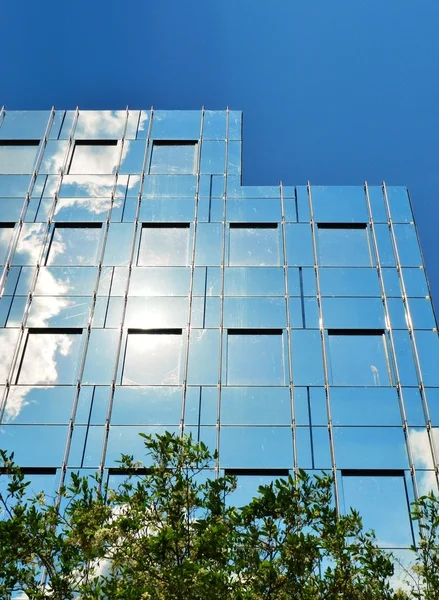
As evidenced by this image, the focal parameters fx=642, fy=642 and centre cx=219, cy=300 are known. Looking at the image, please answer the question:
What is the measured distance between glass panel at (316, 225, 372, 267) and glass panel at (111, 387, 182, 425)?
27.6 ft

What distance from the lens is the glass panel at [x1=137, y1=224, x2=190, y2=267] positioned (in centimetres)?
2561

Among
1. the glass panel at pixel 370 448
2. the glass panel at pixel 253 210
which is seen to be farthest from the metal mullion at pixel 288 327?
the glass panel at pixel 370 448

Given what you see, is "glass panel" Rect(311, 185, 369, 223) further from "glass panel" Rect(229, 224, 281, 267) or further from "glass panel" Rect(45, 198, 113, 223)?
"glass panel" Rect(45, 198, 113, 223)

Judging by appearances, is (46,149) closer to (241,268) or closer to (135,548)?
(241,268)

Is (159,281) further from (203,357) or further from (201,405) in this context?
(201,405)

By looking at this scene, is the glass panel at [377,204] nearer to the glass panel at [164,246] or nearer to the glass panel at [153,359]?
the glass panel at [164,246]

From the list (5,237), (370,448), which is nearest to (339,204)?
(370,448)

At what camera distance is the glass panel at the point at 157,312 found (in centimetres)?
2369

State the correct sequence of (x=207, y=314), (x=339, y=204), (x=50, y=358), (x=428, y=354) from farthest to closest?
(x=339, y=204) → (x=207, y=314) → (x=50, y=358) → (x=428, y=354)

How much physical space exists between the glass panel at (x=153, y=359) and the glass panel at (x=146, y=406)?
427 mm

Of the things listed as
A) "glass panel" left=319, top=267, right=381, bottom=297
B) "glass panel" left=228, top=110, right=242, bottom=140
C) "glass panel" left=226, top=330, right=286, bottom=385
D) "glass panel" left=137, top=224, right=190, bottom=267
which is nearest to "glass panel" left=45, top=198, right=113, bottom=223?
"glass panel" left=137, top=224, right=190, bottom=267

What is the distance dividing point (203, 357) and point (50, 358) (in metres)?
5.47

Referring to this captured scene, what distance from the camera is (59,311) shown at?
24000 millimetres

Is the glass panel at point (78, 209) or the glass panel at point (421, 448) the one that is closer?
the glass panel at point (421, 448)
